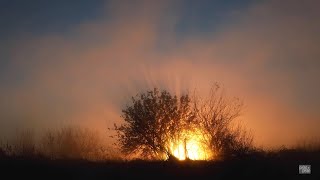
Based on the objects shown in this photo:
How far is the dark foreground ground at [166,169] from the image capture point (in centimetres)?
3672

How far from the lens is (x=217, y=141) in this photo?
55.0 meters

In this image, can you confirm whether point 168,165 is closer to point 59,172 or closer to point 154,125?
point 59,172

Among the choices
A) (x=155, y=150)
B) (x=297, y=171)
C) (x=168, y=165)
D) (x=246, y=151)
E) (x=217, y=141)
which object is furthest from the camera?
(x=155, y=150)

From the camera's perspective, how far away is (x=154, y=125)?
60.8 metres

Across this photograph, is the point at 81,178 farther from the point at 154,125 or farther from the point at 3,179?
the point at 154,125

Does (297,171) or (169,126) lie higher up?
(169,126)

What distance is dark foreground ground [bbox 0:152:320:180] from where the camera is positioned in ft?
120

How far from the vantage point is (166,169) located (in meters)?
38.6

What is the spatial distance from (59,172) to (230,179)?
1337 cm

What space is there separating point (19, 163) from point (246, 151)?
67.6 feet

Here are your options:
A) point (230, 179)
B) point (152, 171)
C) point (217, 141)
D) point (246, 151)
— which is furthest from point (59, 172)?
point (217, 141)

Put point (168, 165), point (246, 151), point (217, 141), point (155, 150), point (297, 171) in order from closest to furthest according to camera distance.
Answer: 1. point (297, 171)
2. point (168, 165)
3. point (246, 151)
4. point (217, 141)
5. point (155, 150)

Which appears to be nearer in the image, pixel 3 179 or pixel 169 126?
pixel 3 179

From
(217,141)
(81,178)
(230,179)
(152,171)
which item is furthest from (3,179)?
(217,141)
